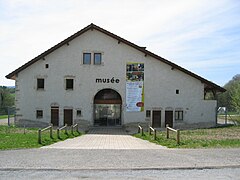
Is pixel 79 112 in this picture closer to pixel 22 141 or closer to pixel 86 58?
pixel 86 58

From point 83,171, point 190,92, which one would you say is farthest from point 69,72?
point 83,171

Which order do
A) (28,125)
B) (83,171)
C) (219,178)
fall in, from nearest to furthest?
1. (219,178)
2. (83,171)
3. (28,125)

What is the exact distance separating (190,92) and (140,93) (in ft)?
15.9

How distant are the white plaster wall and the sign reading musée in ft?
1.13

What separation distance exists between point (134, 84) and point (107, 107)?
11.6ft

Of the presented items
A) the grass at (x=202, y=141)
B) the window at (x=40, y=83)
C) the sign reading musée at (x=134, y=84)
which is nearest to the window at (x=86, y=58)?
the sign reading musée at (x=134, y=84)

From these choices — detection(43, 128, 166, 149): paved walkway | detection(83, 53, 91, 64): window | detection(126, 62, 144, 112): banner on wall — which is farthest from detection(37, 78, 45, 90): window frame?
detection(43, 128, 166, 149): paved walkway

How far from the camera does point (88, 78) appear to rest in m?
29.2

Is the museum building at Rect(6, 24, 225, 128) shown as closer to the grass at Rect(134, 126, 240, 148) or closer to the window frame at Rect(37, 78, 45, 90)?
the window frame at Rect(37, 78, 45, 90)

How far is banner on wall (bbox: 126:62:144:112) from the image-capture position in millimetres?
29156

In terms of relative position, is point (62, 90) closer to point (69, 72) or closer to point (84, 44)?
point (69, 72)

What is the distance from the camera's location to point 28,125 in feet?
94.1

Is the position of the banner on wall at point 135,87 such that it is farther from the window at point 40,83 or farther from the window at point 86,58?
the window at point 40,83

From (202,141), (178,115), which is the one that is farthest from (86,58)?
(202,141)
